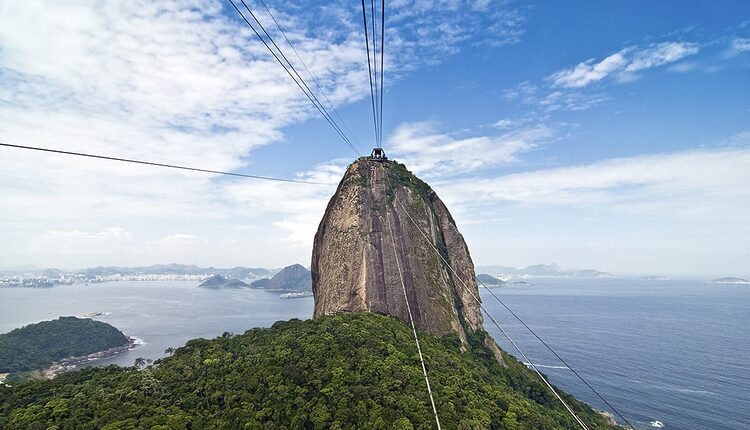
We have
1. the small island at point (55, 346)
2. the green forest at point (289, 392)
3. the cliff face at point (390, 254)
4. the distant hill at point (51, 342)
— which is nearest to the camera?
the green forest at point (289, 392)

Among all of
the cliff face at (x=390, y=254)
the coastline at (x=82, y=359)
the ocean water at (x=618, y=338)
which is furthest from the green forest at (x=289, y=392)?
the coastline at (x=82, y=359)

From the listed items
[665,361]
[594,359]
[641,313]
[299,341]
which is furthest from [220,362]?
[641,313]

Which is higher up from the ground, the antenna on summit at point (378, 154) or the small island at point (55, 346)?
the antenna on summit at point (378, 154)

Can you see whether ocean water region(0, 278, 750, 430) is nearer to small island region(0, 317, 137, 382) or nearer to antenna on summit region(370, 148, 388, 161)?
small island region(0, 317, 137, 382)

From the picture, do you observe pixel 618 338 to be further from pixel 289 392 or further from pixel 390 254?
pixel 289 392

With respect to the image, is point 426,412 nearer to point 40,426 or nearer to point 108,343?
point 40,426

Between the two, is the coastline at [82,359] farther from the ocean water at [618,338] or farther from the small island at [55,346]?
the ocean water at [618,338]

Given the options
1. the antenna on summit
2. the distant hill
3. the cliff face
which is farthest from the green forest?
the distant hill
